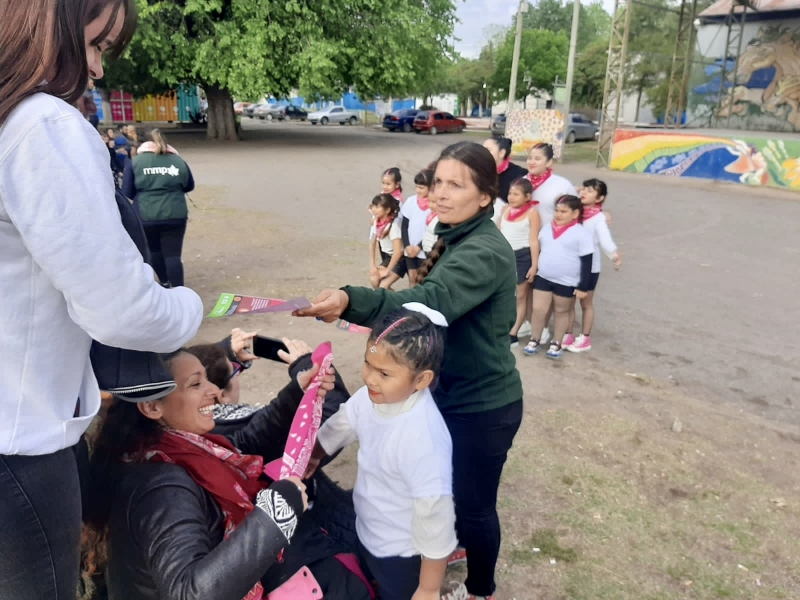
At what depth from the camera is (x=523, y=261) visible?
5.56m

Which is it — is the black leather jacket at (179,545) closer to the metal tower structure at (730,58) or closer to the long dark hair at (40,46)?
the long dark hair at (40,46)

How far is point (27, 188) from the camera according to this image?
119 centimetres

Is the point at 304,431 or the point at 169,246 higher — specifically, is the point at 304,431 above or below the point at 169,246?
above

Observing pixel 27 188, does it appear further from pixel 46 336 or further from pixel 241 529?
pixel 241 529

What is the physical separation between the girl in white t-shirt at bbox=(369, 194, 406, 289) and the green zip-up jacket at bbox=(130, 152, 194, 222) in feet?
6.11

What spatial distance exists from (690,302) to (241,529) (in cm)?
651

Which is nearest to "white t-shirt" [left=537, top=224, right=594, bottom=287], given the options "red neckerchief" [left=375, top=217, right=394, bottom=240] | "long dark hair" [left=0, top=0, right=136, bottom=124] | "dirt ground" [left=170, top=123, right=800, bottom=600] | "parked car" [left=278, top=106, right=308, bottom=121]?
"dirt ground" [left=170, top=123, right=800, bottom=600]

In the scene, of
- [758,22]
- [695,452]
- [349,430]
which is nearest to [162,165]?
[349,430]

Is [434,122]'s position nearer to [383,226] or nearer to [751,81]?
[751,81]

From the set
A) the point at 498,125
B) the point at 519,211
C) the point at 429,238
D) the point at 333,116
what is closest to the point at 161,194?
the point at 429,238

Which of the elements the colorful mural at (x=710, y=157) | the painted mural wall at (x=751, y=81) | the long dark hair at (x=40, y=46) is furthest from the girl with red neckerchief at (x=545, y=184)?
the painted mural wall at (x=751, y=81)

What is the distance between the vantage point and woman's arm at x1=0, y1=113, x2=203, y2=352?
1188 millimetres

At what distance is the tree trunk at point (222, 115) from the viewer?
2617 centimetres

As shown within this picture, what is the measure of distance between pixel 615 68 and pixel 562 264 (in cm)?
1731
